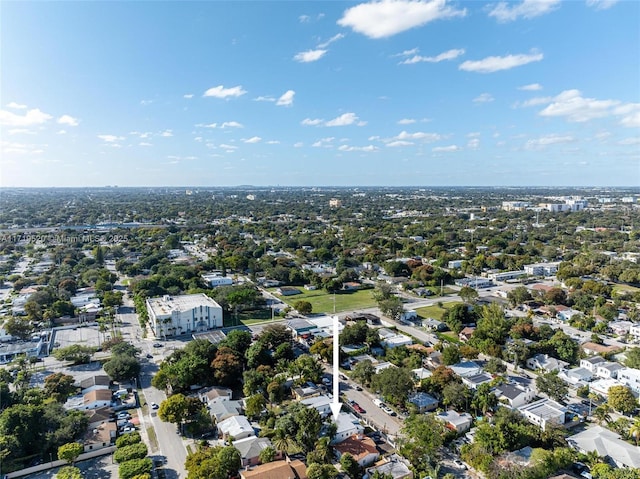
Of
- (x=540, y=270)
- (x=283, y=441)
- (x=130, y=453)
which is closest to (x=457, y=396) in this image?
(x=283, y=441)

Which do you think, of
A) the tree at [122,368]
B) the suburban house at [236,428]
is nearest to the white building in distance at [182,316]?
the tree at [122,368]

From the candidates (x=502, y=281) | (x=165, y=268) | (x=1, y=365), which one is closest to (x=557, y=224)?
(x=502, y=281)

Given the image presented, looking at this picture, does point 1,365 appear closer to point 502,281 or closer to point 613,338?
point 613,338

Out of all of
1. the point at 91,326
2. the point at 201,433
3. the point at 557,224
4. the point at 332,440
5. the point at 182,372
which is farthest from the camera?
the point at 557,224

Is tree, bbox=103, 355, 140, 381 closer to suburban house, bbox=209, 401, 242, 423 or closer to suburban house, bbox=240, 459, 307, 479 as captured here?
suburban house, bbox=209, 401, 242, 423

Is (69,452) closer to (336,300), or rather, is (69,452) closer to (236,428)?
(236,428)

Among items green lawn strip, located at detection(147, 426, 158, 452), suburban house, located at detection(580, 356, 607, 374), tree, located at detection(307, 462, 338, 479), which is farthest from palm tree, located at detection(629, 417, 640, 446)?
green lawn strip, located at detection(147, 426, 158, 452)
